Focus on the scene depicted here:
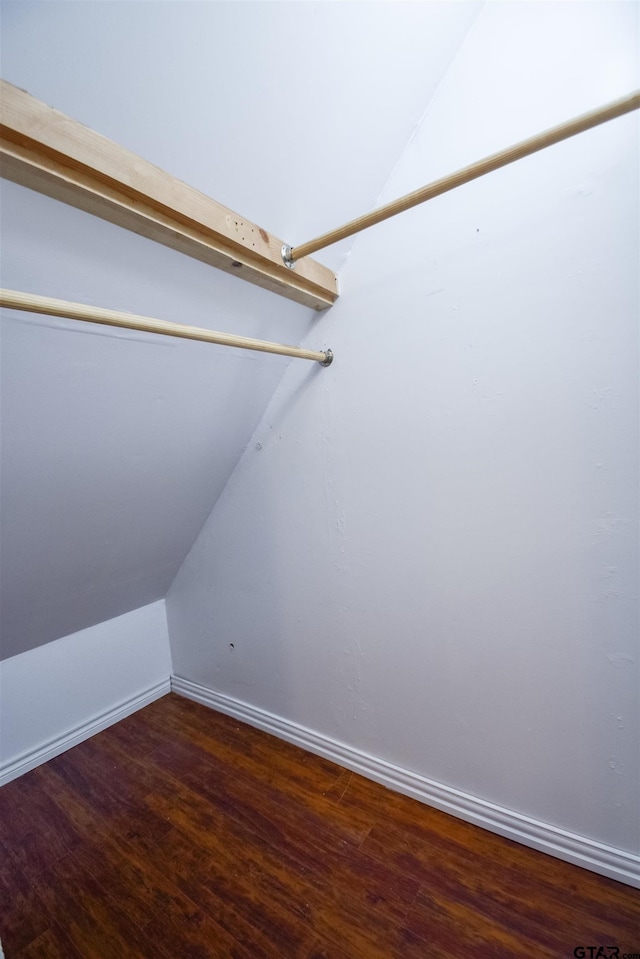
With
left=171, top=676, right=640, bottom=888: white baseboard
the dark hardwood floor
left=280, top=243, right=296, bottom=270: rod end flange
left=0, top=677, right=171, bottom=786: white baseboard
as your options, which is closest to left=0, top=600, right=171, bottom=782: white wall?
left=0, top=677, right=171, bottom=786: white baseboard

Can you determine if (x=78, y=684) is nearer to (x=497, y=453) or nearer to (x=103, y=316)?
Result: (x=103, y=316)

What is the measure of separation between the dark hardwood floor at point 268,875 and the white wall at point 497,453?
0.54 feet

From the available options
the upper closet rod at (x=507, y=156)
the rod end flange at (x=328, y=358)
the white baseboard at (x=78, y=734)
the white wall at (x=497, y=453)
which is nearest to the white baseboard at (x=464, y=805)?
the white wall at (x=497, y=453)

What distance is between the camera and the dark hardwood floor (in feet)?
3.47

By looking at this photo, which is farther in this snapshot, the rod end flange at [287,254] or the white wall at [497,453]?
the rod end flange at [287,254]

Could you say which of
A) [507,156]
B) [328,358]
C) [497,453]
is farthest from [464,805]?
[507,156]

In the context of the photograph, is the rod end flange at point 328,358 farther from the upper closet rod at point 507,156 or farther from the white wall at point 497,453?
the upper closet rod at point 507,156

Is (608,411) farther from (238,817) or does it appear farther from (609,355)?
(238,817)

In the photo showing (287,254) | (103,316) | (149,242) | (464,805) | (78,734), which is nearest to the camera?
(103,316)

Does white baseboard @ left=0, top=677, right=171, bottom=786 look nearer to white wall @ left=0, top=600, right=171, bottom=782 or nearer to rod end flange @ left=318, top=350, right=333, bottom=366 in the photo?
white wall @ left=0, top=600, right=171, bottom=782

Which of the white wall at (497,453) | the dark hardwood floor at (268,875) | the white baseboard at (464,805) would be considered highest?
the white wall at (497,453)

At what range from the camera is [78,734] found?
1904mm

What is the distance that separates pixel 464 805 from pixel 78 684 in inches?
68.5

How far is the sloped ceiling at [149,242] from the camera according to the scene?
2.46 feet
